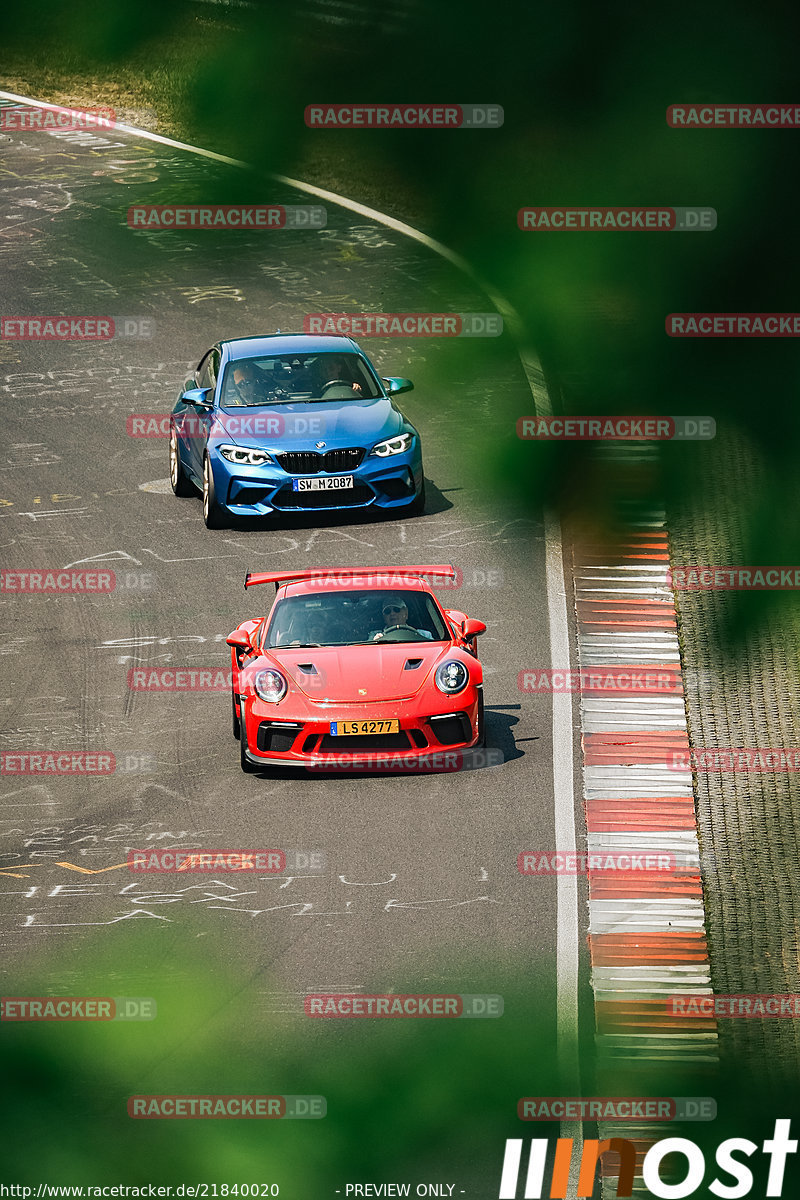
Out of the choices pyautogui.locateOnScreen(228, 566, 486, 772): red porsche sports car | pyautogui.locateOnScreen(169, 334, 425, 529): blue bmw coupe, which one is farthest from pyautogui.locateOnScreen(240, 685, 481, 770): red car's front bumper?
pyautogui.locateOnScreen(169, 334, 425, 529): blue bmw coupe

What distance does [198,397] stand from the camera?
1809cm

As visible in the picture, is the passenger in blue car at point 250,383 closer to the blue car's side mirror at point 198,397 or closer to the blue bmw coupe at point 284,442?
the blue bmw coupe at point 284,442

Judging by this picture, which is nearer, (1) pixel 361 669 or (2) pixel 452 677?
(2) pixel 452 677

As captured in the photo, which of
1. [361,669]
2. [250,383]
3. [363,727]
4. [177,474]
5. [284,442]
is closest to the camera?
[363,727]

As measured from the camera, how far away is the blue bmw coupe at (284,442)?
698 inches

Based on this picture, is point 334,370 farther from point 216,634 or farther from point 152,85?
point 152,85

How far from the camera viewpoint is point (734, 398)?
2484 mm

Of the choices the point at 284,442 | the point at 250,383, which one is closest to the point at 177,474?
the point at 250,383

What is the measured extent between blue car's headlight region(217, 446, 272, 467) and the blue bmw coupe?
0.01 meters

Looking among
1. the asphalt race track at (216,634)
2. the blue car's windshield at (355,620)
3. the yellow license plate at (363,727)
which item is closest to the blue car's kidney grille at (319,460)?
the asphalt race track at (216,634)

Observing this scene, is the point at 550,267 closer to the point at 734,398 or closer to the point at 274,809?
the point at 734,398

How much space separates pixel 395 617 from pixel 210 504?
5.14 m

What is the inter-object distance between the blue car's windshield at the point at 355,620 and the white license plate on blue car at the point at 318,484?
Answer: 3438 millimetres

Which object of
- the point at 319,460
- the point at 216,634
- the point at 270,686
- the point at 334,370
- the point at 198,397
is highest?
the point at 334,370
